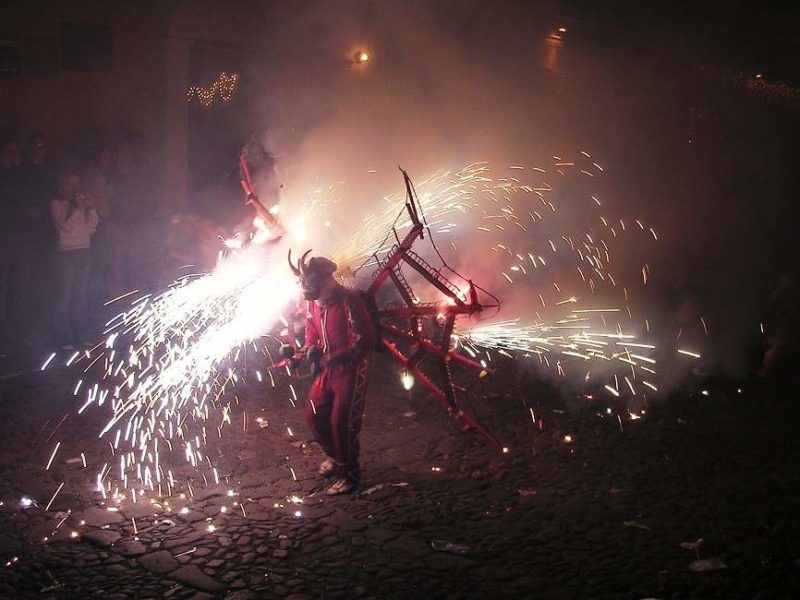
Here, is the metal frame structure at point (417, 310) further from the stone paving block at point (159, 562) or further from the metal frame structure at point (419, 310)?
the stone paving block at point (159, 562)

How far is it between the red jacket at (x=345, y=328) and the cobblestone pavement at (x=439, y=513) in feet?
2.95

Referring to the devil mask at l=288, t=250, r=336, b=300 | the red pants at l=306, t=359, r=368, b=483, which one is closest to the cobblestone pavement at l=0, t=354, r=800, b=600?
the red pants at l=306, t=359, r=368, b=483

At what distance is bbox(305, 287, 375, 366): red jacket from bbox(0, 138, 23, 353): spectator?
15.0ft

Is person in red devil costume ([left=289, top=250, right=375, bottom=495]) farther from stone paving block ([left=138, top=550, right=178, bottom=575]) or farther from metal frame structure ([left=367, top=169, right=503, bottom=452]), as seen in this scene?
stone paving block ([left=138, top=550, right=178, bottom=575])

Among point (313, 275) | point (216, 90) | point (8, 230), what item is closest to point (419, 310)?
point (313, 275)

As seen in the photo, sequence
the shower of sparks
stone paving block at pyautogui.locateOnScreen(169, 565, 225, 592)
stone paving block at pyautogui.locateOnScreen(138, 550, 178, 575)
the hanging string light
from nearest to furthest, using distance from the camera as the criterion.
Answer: stone paving block at pyautogui.locateOnScreen(169, 565, 225, 592) → stone paving block at pyautogui.locateOnScreen(138, 550, 178, 575) → the shower of sparks → the hanging string light

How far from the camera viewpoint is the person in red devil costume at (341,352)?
18.1 feet

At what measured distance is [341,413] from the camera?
18.2 ft

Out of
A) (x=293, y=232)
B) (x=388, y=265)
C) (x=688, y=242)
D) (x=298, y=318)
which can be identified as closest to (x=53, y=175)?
(x=293, y=232)

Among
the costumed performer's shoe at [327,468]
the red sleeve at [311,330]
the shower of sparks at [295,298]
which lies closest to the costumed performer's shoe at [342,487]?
the costumed performer's shoe at [327,468]

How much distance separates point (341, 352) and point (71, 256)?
4455 millimetres

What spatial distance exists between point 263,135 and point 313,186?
3.07ft

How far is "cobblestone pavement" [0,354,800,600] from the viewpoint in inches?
170

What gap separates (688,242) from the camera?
1041 centimetres
